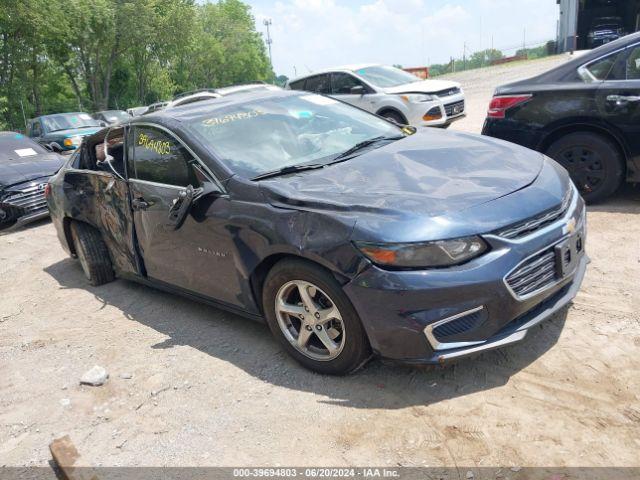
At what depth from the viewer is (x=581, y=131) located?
536 centimetres

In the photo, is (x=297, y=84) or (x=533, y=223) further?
(x=297, y=84)

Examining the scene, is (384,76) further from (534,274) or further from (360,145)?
(534,274)

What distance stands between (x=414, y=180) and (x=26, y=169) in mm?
7868

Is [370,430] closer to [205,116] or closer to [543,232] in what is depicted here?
[543,232]

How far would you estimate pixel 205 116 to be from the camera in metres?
4.02

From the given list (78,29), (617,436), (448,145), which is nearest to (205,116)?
(448,145)

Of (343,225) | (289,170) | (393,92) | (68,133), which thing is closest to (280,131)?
(289,170)

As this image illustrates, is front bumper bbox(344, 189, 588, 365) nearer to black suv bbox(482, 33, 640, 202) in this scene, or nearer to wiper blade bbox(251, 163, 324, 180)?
wiper blade bbox(251, 163, 324, 180)

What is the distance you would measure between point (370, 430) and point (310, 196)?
1.27 meters

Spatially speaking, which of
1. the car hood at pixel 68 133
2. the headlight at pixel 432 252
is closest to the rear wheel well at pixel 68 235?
the headlight at pixel 432 252

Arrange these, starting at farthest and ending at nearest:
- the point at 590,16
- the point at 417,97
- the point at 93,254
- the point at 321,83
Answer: the point at 590,16, the point at 321,83, the point at 417,97, the point at 93,254

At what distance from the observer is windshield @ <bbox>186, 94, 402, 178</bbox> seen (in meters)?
3.67

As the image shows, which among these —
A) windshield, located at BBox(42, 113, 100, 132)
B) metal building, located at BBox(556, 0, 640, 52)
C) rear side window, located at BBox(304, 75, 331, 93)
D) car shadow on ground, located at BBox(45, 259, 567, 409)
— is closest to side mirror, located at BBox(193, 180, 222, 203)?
car shadow on ground, located at BBox(45, 259, 567, 409)

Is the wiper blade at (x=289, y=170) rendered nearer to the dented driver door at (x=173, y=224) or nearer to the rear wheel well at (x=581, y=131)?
the dented driver door at (x=173, y=224)
